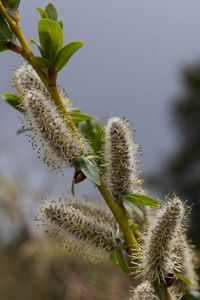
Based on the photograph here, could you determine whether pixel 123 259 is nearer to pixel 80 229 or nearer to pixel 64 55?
pixel 80 229

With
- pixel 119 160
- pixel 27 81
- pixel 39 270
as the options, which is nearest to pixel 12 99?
pixel 27 81

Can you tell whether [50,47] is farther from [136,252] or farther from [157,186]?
[157,186]

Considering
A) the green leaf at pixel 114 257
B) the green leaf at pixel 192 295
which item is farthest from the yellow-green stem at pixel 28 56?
Result: the green leaf at pixel 192 295

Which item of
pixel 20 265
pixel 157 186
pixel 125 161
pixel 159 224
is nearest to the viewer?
pixel 159 224

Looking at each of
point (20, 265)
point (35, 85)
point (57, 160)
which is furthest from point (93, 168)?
point (20, 265)

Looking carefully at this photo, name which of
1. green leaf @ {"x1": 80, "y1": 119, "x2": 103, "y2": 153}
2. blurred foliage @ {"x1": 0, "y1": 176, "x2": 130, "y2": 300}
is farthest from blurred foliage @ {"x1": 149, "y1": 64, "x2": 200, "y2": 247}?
green leaf @ {"x1": 80, "y1": 119, "x2": 103, "y2": 153}

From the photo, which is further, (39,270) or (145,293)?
(39,270)

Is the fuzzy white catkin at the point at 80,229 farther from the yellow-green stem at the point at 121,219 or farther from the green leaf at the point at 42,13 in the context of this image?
the green leaf at the point at 42,13
